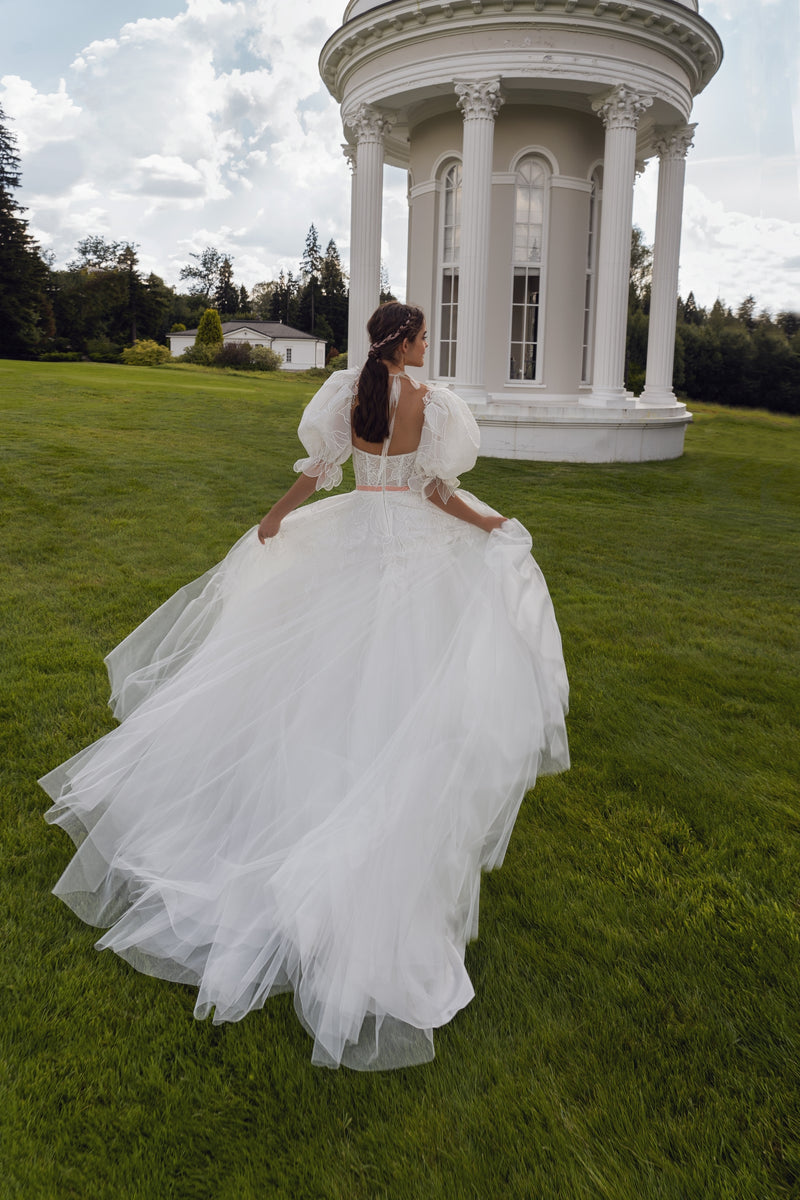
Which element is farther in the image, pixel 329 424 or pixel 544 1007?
pixel 329 424

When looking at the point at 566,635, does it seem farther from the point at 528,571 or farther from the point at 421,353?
the point at 421,353

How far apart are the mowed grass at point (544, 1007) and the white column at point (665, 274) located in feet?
47.2

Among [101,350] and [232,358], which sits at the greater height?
[101,350]

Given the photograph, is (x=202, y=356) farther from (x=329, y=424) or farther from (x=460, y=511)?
(x=460, y=511)

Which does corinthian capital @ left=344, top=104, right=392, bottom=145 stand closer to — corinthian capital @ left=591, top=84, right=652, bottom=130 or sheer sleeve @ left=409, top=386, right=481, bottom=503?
corinthian capital @ left=591, top=84, right=652, bottom=130

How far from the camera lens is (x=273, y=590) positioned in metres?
4.18

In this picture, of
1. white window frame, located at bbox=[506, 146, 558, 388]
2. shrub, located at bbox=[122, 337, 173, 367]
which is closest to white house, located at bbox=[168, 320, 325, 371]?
shrub, located at bbox=[122, 337, 173, 367]

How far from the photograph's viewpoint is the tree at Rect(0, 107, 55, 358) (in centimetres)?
5134

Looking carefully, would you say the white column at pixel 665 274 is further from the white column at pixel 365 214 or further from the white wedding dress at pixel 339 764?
the white wedding dress at pixel 339 764

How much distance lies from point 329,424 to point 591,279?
57.5 ft

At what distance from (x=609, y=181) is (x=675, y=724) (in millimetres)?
15473

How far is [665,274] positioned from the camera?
20.6 m

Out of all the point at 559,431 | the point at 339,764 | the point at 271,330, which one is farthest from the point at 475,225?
the point at 271,330

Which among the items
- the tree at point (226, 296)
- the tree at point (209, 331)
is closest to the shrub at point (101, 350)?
the tree at point (209, 331)
